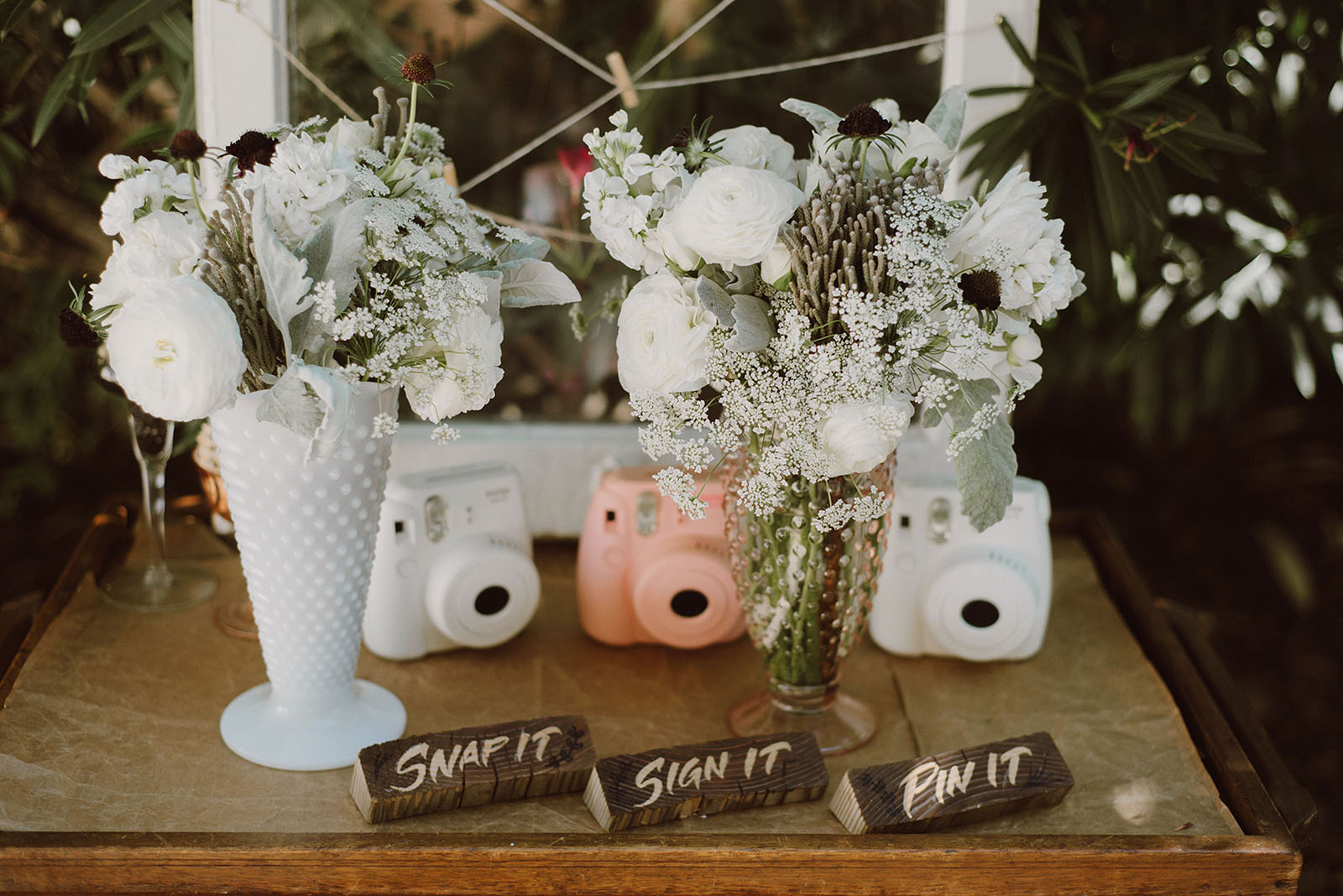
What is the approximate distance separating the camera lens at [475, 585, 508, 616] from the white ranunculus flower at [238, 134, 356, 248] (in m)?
0.45

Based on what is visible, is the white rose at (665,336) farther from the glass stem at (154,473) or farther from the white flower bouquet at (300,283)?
the glass stem at (154,473)

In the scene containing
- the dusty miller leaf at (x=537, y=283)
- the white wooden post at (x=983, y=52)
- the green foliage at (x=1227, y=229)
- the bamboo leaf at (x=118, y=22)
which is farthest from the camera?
the green foliage at (x=1227, y=229)

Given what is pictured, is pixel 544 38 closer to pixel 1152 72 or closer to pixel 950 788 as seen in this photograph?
pixel 1152 72

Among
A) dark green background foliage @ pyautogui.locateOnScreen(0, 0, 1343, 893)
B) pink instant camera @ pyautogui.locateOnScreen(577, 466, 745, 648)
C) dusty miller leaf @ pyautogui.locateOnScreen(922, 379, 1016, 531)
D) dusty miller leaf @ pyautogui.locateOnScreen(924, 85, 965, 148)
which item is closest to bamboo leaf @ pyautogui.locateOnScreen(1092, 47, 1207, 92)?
dark green background foliage @ pyautogui.locateOnScreen(0, 0, 1343, 893)

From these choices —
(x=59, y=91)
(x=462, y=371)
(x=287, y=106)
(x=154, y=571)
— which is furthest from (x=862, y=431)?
(x=59, y=91)

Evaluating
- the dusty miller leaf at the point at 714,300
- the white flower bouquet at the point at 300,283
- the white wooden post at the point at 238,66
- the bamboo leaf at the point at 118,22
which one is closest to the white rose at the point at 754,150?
the dusty miller leaf at the point at 714,300

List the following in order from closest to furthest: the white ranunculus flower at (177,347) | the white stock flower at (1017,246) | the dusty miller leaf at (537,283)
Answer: the white ranunculus flower at (177,347) < the white stock flower at (1017,246) < the dusty miller leaf at (537,283)

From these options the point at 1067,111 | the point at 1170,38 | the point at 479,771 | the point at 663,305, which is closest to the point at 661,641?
the point at 479,771

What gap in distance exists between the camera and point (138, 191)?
0.82 metres

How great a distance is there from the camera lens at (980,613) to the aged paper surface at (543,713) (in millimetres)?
61

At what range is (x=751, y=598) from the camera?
1.03 metres

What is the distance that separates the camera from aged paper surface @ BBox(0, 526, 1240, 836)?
91 centimetres

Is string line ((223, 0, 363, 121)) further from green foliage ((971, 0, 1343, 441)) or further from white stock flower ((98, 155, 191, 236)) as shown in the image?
green foliage ((971, 0, 1343, 441))

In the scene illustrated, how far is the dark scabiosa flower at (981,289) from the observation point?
82 centimetres
